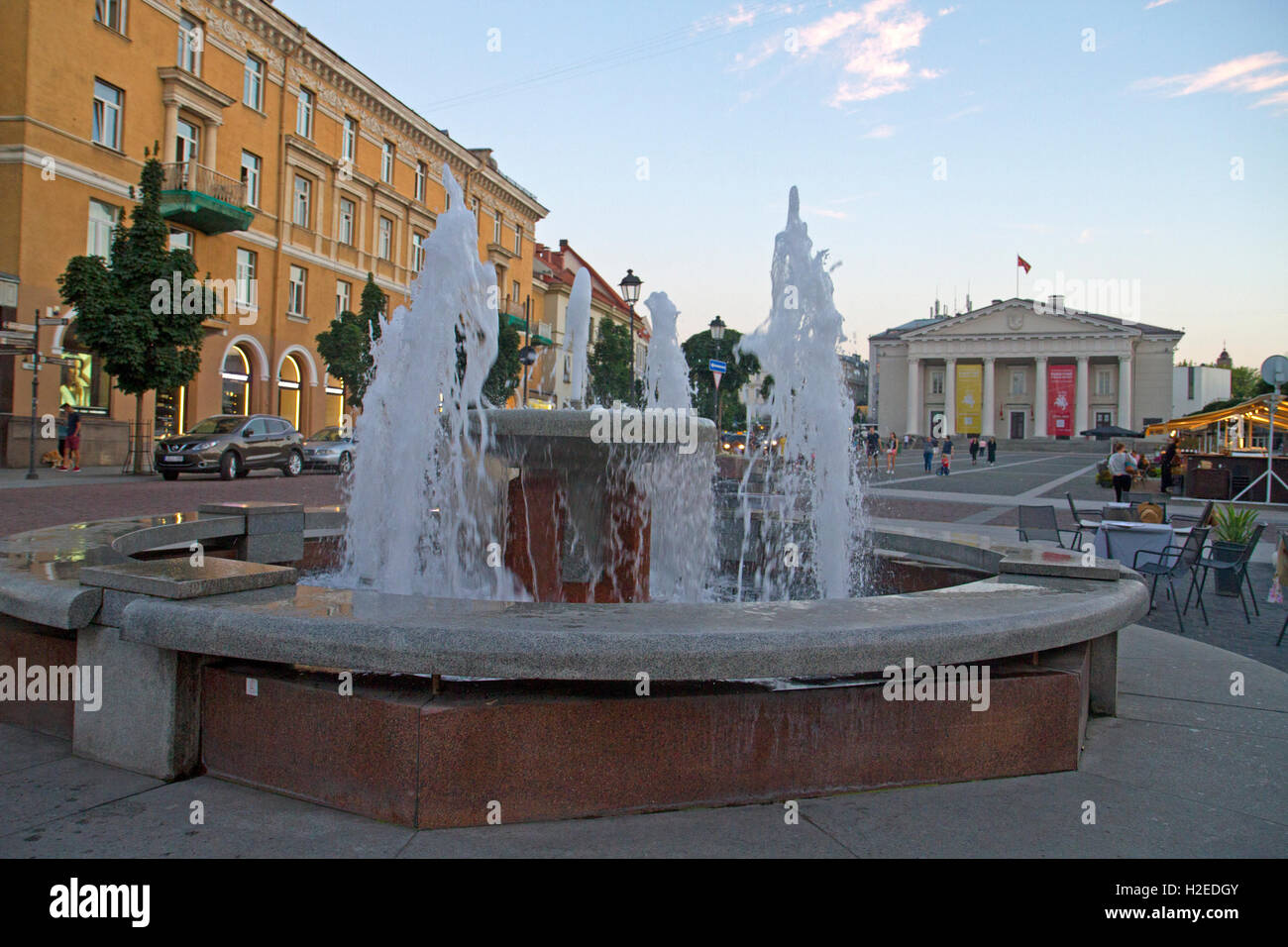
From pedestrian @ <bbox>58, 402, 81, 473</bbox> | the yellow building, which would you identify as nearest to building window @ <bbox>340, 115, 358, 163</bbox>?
the yellow building

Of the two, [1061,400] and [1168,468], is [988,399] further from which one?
[1168,468]

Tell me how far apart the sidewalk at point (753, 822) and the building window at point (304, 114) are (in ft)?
102

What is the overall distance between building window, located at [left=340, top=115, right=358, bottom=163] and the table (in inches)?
1240

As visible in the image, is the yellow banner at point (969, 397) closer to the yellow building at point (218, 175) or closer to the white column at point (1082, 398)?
the white column at point (1082, 398)

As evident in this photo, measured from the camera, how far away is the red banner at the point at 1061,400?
86.8 metres

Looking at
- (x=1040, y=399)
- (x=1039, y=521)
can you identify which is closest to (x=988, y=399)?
(x=1040, y=399)

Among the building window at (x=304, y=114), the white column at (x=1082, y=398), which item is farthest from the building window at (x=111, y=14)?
the white column at (x=1082, y=398)

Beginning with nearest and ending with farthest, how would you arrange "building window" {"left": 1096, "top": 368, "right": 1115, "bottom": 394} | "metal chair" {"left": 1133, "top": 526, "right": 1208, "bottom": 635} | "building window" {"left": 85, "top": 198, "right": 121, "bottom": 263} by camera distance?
"metal chair" {"left": 1133, "top": 526, "right": 1208, "bottom": 635}, "building window" {"left": 85, "top": 198, "right": 121, "bottom": 263}, "building window" {"left": 1096, "top": 368, "right": 1115, "bottom": 394}

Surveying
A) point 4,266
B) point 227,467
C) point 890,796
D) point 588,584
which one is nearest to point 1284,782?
point 890,796

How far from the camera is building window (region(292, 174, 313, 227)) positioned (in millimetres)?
30625

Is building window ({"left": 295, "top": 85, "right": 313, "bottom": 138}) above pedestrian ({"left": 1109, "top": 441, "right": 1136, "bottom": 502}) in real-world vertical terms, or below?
above

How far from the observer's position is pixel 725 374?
52.7 m

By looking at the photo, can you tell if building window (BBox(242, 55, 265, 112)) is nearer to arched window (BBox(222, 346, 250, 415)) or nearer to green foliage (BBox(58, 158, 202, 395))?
arched window (BBox(222, 346, 250, 415))

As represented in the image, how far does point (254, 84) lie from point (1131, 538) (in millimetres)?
28867
